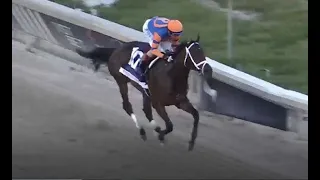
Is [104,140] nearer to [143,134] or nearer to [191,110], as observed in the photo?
[143,134]

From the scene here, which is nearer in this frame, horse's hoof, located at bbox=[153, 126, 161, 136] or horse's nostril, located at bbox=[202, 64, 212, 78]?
horse's nostril, located at bbox=[202, 64, 212, 78]

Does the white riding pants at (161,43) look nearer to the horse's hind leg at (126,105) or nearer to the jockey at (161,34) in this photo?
the jockey at (161,34)

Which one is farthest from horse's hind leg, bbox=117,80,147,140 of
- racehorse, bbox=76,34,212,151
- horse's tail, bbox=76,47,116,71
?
horse's tail, bbox=76,47,116,71

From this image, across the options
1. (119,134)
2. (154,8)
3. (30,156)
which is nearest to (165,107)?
(119,134)

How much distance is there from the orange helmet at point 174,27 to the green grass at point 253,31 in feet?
0.17

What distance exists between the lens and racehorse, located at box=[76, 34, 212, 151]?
4523 mm

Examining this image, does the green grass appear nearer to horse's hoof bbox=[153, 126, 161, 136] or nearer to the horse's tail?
the horse's tail

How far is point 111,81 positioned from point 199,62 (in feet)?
2.17

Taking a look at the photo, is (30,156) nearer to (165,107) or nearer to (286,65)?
(165,107)

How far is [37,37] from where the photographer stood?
15.4ft

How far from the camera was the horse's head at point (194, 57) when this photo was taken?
4.50m

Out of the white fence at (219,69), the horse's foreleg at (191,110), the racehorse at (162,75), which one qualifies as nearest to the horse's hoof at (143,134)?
the racehorse at (162,75)

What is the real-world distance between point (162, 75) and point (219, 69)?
0.41 m
